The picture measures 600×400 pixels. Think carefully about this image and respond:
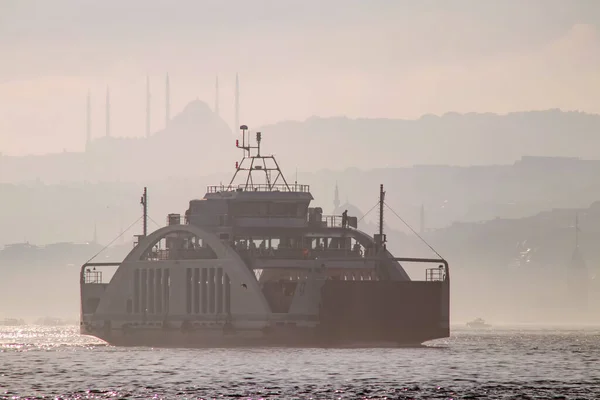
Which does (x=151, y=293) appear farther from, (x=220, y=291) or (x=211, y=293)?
(x=220, y=291)

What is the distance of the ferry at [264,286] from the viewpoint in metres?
111

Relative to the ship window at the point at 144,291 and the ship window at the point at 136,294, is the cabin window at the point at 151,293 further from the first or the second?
the ship window at the point at 136,294

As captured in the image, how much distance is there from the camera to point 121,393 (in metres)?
79.3

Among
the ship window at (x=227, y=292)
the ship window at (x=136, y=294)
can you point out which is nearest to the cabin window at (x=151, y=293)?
the ship window at (x=136, y=294)

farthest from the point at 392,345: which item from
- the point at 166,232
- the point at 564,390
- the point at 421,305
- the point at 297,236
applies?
the point at 564,390

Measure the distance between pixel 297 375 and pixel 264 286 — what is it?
92.5ft

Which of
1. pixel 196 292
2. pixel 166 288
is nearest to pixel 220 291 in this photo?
pixel 196 292

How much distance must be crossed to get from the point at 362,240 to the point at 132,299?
764 inches

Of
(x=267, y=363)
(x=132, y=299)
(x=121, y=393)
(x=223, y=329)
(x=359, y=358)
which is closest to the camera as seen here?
(x=121, y=393)

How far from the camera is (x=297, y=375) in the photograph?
296ft

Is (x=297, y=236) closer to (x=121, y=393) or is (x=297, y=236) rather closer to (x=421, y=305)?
(x=421, y=305)

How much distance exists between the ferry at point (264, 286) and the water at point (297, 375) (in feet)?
5.10

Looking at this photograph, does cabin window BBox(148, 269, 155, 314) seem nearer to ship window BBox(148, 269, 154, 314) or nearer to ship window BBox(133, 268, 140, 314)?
ship window BBox(148, 269, 154, 314)

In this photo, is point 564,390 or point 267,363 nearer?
point 564,390
